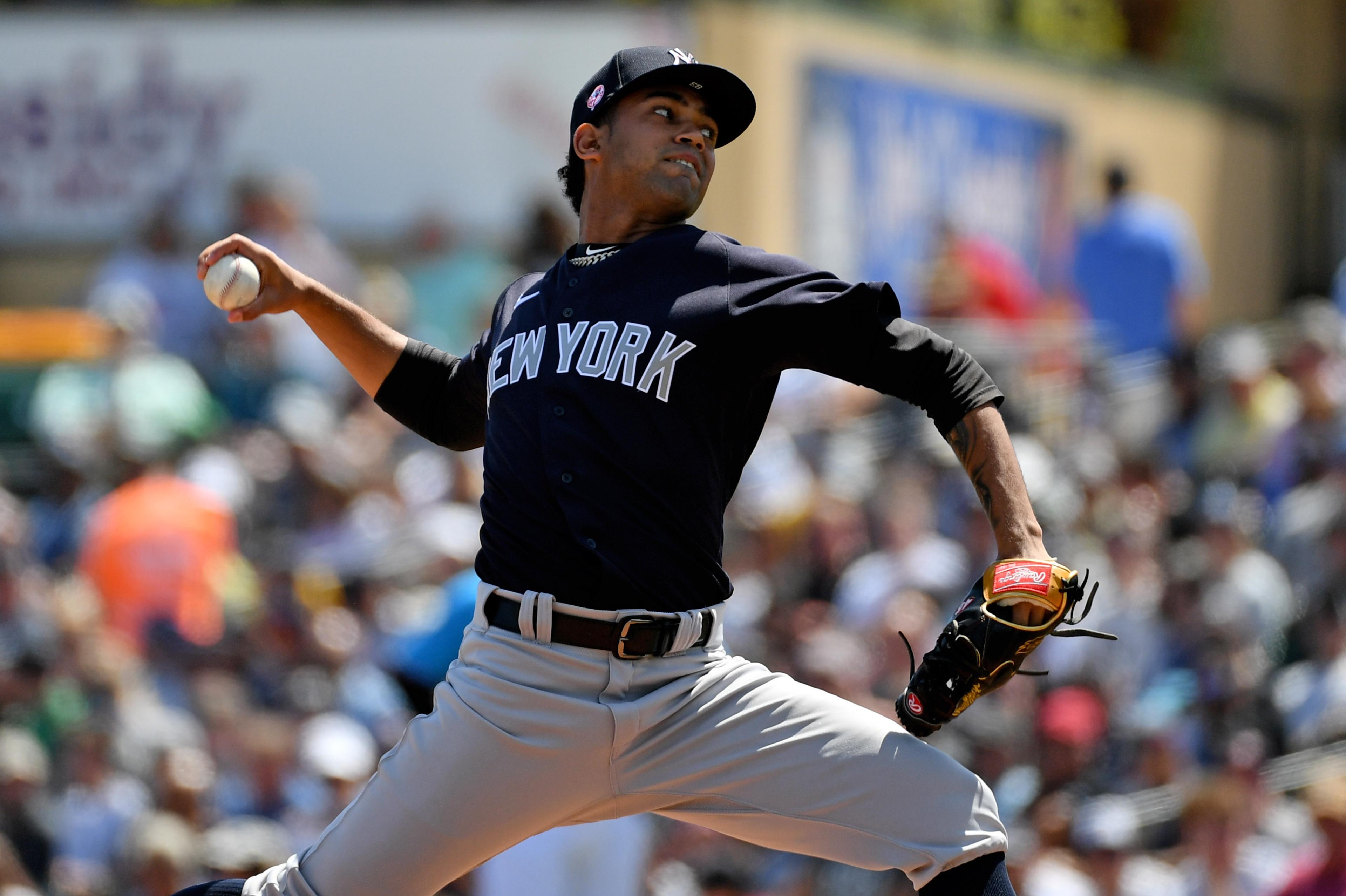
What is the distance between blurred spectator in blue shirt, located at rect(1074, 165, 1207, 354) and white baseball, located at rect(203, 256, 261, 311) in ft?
25.8

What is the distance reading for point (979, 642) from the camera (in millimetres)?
3281

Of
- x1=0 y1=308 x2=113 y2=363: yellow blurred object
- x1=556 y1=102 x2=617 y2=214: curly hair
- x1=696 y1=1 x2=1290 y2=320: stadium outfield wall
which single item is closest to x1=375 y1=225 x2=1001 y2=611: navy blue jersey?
x1=556 y1=102 x2=617 y2=214: curly hair

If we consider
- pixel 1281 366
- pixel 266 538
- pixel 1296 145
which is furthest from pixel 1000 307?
pixel 1296 145

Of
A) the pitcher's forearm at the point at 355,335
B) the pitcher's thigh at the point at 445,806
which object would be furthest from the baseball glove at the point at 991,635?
the pitcher's forearm at the point at 355,335

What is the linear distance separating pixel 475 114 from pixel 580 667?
9062 millimetres

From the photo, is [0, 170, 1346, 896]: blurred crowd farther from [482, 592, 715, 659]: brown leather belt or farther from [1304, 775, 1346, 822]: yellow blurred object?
[482, 592, 715, 659]: brown leather belt

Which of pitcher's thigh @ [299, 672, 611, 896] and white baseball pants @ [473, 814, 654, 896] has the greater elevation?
pitcher's thigh @ [299, 672, 611, 896]

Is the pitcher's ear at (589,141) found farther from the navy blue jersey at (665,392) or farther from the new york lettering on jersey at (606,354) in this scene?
the new york lettering on jersey at (606,354)

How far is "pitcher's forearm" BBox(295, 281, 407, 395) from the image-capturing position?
3928mm

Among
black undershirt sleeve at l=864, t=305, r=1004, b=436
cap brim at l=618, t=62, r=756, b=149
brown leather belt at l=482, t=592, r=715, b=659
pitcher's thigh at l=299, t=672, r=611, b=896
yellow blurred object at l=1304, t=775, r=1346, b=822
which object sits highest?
cap brim at l=618, t=62, r=756, b=149

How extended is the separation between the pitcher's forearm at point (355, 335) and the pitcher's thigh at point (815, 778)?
1.06 m

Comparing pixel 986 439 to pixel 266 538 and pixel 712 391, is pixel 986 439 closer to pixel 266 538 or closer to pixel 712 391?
pixel 712 391

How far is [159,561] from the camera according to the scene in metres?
8.27

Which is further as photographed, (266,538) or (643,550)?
(266,538)
